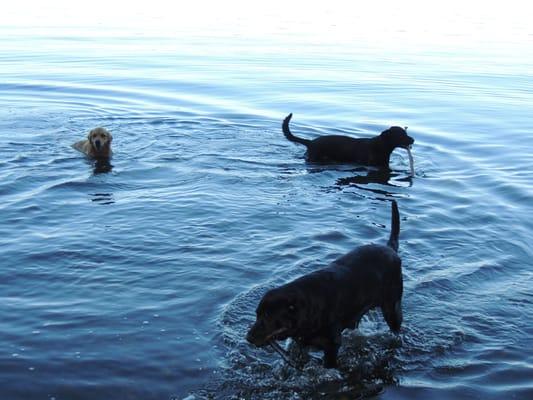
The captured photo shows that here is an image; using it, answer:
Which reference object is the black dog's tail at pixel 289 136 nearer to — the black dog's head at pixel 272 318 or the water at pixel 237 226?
the water at pixel 237 226

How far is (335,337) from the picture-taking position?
6.37 meters

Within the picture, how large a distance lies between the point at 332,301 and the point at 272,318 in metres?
0.69

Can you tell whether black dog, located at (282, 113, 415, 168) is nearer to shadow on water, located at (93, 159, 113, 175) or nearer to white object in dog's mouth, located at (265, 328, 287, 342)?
shadow on water, located at (93, 159, 113, 175)

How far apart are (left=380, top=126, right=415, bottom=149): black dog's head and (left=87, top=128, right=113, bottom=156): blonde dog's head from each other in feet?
15.8

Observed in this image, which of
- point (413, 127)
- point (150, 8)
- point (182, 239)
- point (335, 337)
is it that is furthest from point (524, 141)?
point (150, 8)

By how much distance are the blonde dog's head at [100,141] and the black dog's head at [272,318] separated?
8.22 metres

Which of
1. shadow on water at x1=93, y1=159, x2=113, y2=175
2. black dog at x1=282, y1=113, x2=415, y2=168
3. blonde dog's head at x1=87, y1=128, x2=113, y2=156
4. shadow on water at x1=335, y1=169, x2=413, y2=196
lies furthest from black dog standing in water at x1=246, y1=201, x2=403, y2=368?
blonde dog's head at x1=87, y1=128, x2=113, y2=156

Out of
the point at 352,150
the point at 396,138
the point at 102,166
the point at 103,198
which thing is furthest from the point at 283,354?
the point at 352,150

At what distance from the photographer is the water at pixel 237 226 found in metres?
6.57

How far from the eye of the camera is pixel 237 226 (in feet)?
32.8

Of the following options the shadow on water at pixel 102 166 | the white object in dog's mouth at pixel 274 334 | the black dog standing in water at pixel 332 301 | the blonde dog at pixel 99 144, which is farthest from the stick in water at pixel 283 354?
the blonde dog at pixel 99 144

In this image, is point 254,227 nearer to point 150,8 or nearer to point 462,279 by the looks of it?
point 462,279

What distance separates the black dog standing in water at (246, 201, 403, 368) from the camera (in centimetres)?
582

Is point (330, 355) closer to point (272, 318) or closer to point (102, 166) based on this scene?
point (272, 318)
